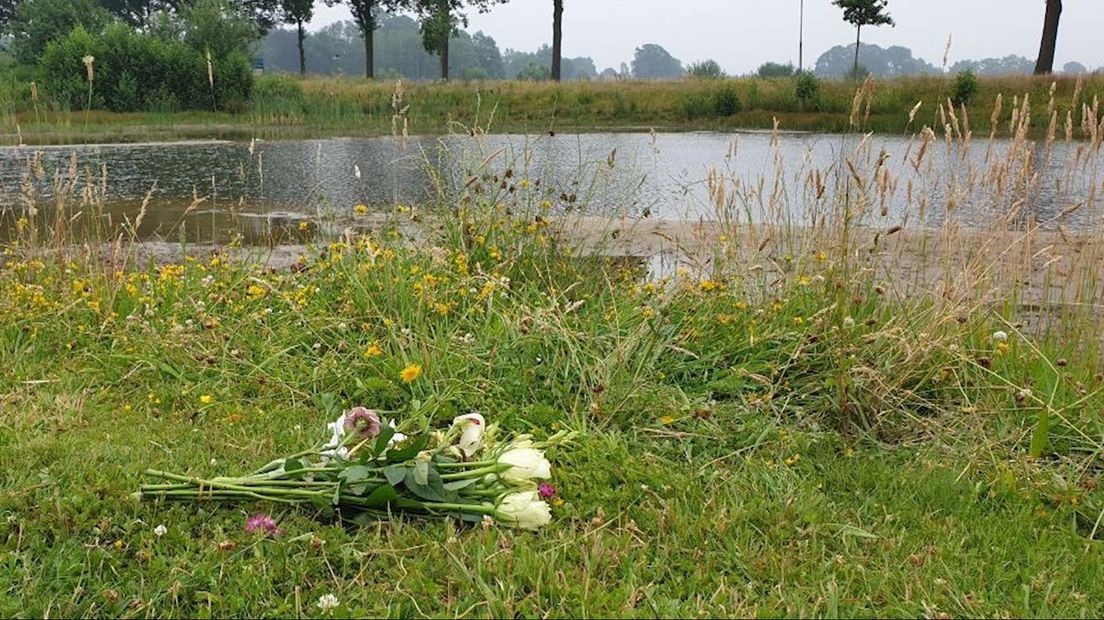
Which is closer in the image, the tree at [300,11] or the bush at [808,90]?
the bush at [808,90]

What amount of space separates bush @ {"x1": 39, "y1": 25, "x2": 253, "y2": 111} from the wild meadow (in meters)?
19.1

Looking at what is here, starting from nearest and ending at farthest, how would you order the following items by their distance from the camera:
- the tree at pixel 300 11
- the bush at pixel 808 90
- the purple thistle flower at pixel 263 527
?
the purple thistle flower at pixel 263 527, the bush at pixel 808 90, the tree at pixel 300 11

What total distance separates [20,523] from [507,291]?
199 centimetres

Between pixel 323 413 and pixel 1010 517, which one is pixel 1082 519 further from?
pixel 323 413

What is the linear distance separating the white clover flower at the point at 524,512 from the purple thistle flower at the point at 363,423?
0.35 m

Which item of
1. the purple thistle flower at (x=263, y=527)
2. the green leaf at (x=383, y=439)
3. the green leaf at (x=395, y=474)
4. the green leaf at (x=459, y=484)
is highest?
the green leaf at (x=383, y=439)

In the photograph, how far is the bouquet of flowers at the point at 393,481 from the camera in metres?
2.02

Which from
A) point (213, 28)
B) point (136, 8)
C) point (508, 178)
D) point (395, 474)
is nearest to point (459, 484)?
point (395, 474)

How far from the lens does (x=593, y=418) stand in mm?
2584

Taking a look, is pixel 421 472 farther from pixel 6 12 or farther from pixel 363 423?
pixel 6 12

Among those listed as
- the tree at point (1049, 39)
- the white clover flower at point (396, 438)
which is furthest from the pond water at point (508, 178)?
the tree at point (1049, 39)

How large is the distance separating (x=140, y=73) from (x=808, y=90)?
16160 mm

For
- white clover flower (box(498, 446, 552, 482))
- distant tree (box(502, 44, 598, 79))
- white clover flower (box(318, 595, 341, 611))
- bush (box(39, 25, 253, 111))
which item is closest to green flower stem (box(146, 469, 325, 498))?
white clover flower (box(318, 595, 341, 611))

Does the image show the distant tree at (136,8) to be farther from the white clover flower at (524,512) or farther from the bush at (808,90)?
the white clover flower at (524,512)
